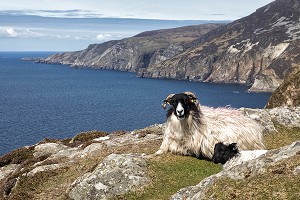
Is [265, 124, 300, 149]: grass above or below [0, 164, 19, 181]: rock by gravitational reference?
above

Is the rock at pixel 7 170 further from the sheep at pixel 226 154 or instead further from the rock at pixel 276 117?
the rock at pixel 276 117

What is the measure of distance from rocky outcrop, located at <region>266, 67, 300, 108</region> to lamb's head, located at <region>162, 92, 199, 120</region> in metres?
25.1

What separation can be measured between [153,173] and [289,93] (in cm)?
3124

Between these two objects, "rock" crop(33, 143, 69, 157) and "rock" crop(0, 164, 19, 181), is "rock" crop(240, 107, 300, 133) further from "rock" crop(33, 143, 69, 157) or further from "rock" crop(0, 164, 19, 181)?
"rock" crop(0, 164, 19, 181)

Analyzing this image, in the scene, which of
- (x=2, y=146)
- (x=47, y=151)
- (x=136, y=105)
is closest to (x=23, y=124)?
(x=2, y=146)

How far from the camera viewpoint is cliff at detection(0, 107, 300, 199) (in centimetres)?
1040

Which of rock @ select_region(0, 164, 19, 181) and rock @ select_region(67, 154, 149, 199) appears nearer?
rock @ select_region(67, 154, 149, 199)

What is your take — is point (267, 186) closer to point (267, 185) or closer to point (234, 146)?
point (267, 185)

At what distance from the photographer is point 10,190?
753 inches

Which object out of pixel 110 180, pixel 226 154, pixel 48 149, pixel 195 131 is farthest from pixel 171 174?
pixel 48 149

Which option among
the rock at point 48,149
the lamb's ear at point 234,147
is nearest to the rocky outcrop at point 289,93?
the rock at point 48,149

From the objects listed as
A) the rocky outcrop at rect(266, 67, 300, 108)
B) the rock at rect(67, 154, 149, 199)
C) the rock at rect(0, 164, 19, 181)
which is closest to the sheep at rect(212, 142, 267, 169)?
the rock at rect(67, 154, 149, 199)

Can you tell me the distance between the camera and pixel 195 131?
63.1ft

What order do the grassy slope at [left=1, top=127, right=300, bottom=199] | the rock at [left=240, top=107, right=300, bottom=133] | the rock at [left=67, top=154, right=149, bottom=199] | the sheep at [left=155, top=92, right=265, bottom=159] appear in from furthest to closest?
the rock at [left=240, top=107, right=300, bottom=133], the sheep at [left=155, top=92, right=265, bottom=159], the rock at [left=67, top=154, right=149, bottom=199], the grassy slope at [left=1, top=127, right=300, bottom=199]
